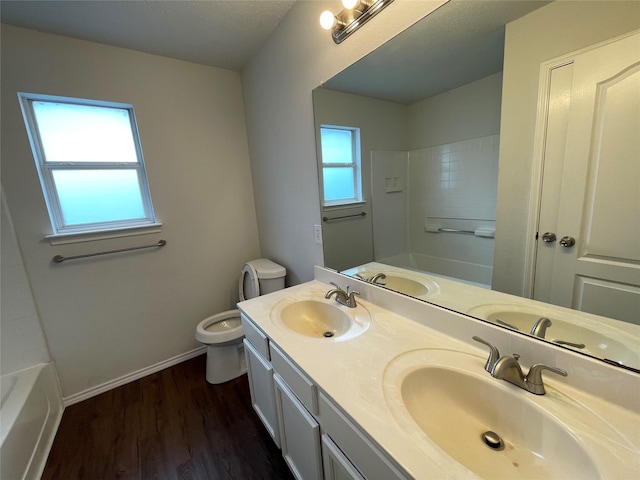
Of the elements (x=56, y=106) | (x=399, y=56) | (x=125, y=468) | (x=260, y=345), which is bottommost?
(x=125, y=468)

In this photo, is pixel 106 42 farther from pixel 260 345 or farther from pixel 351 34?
pixel 260 345

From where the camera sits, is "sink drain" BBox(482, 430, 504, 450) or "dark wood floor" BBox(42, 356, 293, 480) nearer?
"sink drain" BBox(482, 430, 504, 450)

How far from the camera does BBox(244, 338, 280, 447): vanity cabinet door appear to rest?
4.03 feet

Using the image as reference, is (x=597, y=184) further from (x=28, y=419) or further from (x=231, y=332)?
(x=28, y=419)

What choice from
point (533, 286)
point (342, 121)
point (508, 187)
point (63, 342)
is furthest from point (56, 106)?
point (533, 286)

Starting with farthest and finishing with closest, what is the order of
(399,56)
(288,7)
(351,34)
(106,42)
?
(106,42), (288,7), (351,34), (399,56)

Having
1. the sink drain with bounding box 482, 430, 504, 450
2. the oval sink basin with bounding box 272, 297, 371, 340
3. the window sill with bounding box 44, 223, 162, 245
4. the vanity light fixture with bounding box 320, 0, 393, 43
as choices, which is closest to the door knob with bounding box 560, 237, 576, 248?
the sink drain with bounding box 482, 430, 504, 450

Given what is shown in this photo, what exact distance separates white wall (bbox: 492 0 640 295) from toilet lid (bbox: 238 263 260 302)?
164 cm

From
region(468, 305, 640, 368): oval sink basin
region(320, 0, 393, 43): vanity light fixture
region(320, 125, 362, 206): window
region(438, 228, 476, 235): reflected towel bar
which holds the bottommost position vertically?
region(468, 305, 640, 368): oval sink basin

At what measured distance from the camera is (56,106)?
1722mm

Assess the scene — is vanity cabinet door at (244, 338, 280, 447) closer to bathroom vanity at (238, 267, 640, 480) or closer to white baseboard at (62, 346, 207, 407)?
bathroom vanity at (238, 267, 640, 480)

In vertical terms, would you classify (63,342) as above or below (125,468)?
above

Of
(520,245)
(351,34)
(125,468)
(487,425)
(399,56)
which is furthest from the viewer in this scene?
(125,468)

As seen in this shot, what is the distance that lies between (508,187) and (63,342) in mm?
2756
